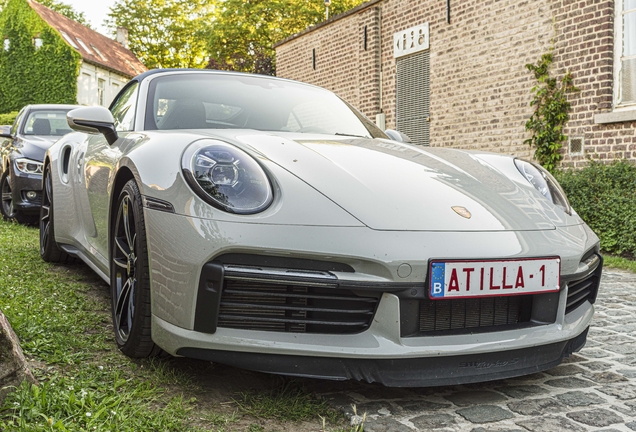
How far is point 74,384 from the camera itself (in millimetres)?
2217

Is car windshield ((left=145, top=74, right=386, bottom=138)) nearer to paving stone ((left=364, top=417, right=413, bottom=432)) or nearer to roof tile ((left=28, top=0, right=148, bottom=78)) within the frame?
paving stone ((left=364, top=417, right=413, bottom=432))

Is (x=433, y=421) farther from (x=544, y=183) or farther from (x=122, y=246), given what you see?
(x=122, y=246)

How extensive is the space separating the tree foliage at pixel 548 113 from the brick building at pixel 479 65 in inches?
4.2

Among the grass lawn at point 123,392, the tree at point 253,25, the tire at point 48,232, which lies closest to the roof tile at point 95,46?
the tree at point 253,25

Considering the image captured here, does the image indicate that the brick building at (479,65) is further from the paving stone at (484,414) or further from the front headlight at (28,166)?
the front headlight at (28,166)

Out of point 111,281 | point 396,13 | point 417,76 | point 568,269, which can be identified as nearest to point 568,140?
point 417,76

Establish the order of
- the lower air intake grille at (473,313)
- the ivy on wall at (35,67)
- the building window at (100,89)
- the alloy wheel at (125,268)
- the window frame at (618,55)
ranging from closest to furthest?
the lower air intake grille at (473,313), the alloy wheel at (125,268), the window frame at (618,55), the ivy on wall at (35,67), the building window at (100,89)

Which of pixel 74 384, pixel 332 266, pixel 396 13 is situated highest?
pixel 396 13

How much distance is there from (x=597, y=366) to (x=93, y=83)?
39552 millimetres

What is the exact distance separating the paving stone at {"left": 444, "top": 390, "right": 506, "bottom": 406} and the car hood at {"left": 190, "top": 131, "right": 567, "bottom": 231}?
0.62 meters

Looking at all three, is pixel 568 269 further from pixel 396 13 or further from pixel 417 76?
pixel 396 13

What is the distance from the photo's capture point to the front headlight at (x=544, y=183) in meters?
2.88

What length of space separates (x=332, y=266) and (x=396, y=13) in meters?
10.2

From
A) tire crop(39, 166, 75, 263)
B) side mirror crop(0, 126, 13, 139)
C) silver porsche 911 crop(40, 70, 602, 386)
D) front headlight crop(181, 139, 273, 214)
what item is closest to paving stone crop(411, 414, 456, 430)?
silver porsche 911 crop(40, 70, 602, 386)
